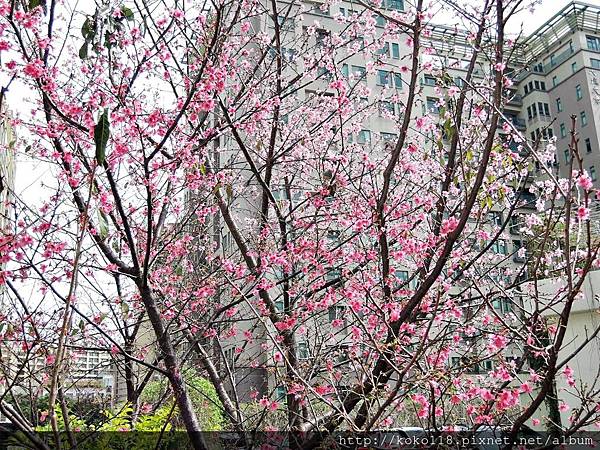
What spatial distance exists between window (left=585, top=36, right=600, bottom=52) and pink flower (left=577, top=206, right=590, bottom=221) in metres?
31.9

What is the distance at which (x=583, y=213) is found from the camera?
2.20 metres

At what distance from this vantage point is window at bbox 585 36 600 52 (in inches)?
1171

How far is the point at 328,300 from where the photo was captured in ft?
13.1

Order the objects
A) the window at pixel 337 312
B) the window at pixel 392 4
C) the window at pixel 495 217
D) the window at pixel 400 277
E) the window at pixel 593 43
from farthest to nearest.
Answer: the window at pixel 593 43 < the window at pixel 392 4 < the window at pixel 400 277 < the window at pixel 337 312 < the window at pixel 495 217

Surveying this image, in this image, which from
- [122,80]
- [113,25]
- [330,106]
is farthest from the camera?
[330,106]

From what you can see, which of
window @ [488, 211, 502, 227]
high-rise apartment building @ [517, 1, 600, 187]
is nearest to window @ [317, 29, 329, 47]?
window @ [488, 211, 502, 227]

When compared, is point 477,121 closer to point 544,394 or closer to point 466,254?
point 466,254

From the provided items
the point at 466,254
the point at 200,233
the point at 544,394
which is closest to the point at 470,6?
the point at 466,254

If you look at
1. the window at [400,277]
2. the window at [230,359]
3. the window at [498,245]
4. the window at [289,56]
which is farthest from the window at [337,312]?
the window at [289,56]

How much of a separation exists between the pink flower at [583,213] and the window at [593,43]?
3186 cm

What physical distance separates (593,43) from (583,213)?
106ft

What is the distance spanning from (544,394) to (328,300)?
1.99 meters

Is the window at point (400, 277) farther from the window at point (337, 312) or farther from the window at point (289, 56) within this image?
the window at point (289, 56)

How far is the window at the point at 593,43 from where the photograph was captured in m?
29.8
